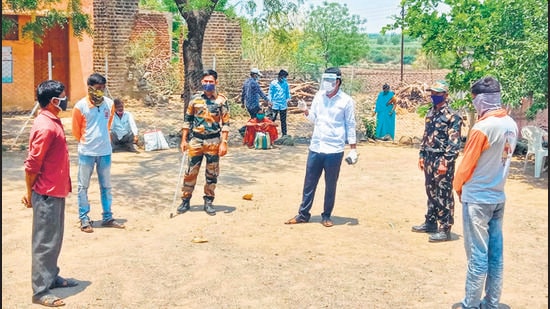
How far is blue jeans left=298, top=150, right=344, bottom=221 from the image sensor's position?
778 centimetres

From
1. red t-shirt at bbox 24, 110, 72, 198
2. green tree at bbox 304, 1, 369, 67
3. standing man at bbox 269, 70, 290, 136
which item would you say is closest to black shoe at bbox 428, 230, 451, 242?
red t-shirt at bbox 24, 110, 72, 198

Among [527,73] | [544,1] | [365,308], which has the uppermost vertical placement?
[544,1]

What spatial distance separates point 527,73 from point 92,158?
6.94 meters

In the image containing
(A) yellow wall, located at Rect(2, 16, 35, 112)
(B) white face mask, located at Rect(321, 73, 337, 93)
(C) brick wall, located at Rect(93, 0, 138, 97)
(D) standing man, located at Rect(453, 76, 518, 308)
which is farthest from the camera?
(C) brick wall, located at Rect(93, 0, 138, 97)

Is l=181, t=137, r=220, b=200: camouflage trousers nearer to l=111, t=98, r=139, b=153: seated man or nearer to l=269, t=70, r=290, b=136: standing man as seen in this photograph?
l=111, t=98, r=139, b=153: seated man

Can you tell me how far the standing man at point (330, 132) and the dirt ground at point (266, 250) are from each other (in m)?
0.59

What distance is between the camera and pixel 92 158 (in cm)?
745

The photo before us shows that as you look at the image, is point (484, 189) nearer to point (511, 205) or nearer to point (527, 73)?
point (511, 205)

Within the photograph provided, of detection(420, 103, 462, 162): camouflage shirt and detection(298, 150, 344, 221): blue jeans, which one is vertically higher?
detection(420, 103, 462, 162): camouflage shirt

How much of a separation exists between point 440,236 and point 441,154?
0.90 m

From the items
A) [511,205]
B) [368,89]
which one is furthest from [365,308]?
[368,89]

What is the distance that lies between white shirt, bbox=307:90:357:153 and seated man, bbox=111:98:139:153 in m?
5.41

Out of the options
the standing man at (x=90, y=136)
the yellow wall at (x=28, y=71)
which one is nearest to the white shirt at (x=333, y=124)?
the standing man at (x=90, y=136)

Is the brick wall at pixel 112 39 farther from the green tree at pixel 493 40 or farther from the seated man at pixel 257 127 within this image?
the green tree at pixel 493 40
